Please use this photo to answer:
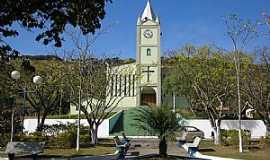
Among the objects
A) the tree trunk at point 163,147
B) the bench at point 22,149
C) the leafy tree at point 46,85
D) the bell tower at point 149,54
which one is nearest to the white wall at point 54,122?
the leafy tree at point 46,85

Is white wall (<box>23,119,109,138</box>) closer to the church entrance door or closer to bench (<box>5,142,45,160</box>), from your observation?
the church entrance door

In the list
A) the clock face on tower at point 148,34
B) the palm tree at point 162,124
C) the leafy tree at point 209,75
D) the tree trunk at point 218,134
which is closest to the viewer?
the palm tree at point 162,124

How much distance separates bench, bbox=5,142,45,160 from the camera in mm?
16022

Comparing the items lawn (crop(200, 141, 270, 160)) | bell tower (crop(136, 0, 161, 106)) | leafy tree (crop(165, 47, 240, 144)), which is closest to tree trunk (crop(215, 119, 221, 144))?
leafy tree (crop(165, 47, 240, 144))

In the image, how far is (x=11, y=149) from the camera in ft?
52.7

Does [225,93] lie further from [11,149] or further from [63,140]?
[11,149]

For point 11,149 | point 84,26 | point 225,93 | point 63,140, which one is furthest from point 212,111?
point 84,26

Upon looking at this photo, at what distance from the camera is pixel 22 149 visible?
16250 mm

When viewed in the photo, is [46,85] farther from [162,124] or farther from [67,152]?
[162,124]

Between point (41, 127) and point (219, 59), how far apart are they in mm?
15925

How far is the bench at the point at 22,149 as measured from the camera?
52.6ft

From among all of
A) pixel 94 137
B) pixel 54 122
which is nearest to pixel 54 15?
pixel 94 137

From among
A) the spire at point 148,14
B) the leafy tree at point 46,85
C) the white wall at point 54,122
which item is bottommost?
the white wall at point 54,122

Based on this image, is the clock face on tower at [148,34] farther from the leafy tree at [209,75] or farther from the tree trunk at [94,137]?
the tree trunk at [94,137]
